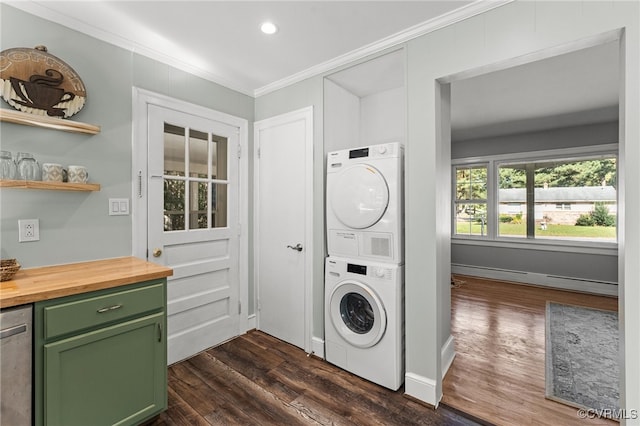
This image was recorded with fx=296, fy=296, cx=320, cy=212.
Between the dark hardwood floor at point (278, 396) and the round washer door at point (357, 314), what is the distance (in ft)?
1.09

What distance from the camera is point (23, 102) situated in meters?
1.74

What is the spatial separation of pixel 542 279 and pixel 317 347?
14.4 feet

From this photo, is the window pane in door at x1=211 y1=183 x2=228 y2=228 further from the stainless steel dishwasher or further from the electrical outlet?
the stainless steel dishwasher

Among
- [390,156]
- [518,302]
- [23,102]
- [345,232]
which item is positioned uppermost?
[23,102]

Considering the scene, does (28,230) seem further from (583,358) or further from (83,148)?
(583,358)

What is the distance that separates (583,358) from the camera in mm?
2588

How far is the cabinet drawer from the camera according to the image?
1400 millimetres

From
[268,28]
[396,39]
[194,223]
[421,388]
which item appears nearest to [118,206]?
[194,223]

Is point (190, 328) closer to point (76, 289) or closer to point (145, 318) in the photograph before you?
point (145, 318)

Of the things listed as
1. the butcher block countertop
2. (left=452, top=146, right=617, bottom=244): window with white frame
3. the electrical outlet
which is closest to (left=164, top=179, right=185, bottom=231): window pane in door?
the butcher block countertop

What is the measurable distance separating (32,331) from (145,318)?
0.47 m

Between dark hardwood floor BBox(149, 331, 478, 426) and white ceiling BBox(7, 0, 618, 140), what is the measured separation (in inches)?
98.6

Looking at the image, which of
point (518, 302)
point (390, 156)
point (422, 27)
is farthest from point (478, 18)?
point (518, 302)

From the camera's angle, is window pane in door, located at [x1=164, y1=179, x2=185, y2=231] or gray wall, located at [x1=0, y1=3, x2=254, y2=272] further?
window pane in door, located at [x1=164, y1=179, x2=185, y2=231]
